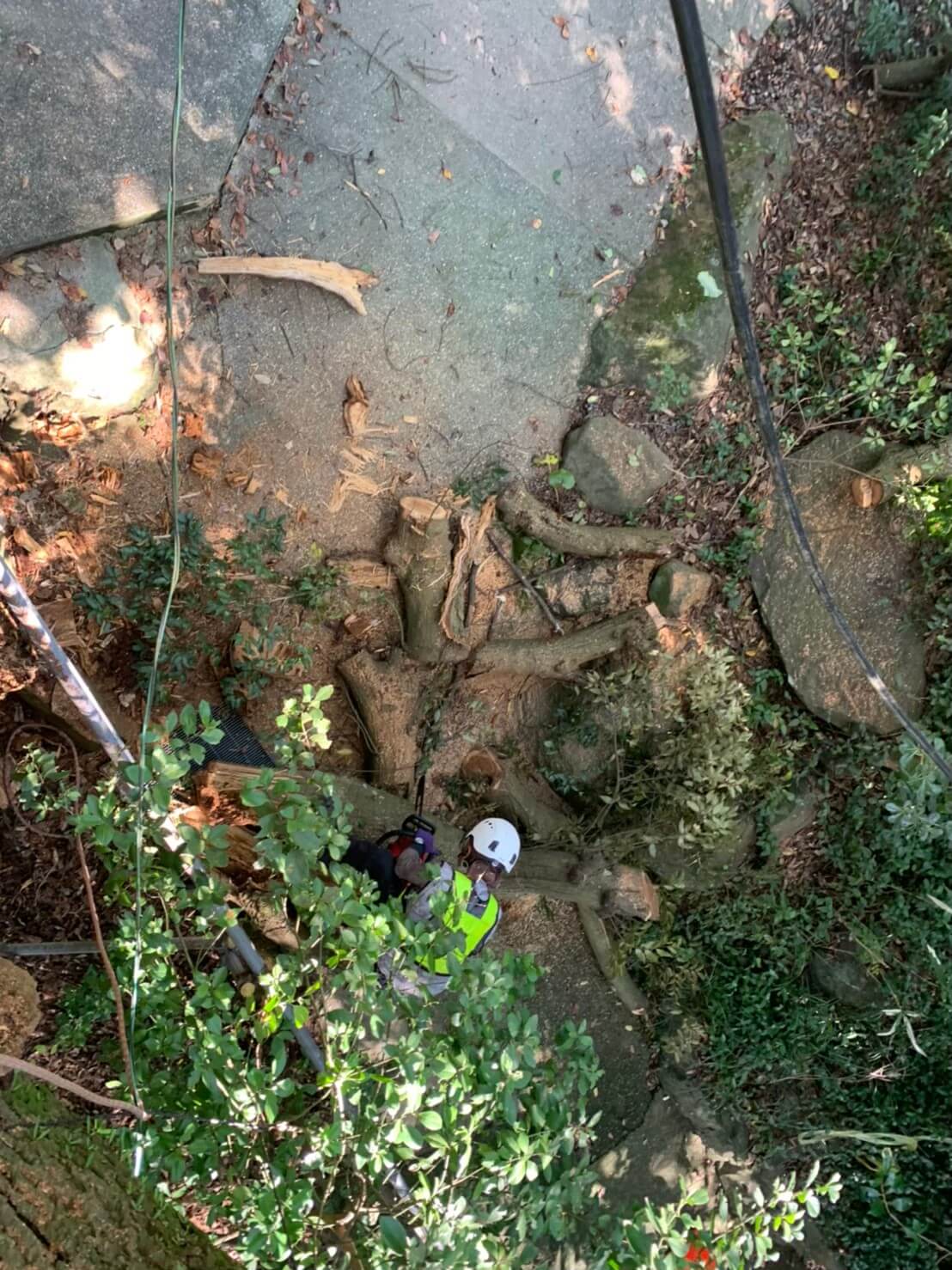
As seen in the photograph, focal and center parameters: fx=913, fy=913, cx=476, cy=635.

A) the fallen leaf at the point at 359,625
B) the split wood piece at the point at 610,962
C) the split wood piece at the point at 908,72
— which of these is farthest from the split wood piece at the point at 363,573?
the split wood piece at the point at 908,72

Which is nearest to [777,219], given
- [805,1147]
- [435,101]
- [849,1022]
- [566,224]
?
[566,224]

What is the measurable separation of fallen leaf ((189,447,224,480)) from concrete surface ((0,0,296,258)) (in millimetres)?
973

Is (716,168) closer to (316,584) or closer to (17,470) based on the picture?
(316,584)

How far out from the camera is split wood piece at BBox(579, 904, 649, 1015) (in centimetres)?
498

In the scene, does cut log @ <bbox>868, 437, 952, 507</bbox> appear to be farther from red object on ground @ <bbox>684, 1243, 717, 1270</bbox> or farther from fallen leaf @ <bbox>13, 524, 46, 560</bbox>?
fallen leaf @ <bbox>13, 524, 46, 560</bbox>

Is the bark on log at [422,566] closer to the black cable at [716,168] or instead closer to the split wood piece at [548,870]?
the split wood piece at [548,870]

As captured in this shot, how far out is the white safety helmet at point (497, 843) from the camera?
4.16 metres

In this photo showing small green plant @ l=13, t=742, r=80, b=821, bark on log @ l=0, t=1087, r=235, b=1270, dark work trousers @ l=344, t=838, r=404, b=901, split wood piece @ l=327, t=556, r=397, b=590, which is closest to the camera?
bark on log @ l=0, t=1087, r=235, b=1270

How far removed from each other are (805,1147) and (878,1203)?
0.42 m

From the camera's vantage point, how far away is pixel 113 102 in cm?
370

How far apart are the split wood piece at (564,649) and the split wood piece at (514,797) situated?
1.57 ft

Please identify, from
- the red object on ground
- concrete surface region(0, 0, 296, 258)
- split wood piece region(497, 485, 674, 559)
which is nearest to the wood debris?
concrete surface region(0, 0, 296, 258)

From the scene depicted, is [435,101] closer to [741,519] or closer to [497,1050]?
[741,519]

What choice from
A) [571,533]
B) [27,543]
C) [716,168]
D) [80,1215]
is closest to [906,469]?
[571,533]
